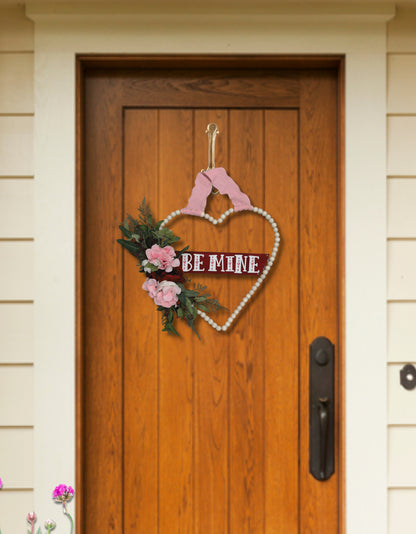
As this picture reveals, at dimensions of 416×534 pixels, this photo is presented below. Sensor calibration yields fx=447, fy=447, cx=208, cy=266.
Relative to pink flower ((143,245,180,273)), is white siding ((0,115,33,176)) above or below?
above

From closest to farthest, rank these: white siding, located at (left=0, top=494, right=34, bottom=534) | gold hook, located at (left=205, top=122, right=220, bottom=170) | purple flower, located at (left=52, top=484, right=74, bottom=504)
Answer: purple flower, located at (left=52, top=484, right=74, bottom=504)
white siding, located at (left=0, top=494, right=34, bottom=534)
gold hook, located at (left=205, top=122, right=220, bottom=170)

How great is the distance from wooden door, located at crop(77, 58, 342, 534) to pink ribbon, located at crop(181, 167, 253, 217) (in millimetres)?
28

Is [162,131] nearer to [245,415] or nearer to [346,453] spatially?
[245,415]

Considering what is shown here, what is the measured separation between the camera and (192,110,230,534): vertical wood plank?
4.63ft

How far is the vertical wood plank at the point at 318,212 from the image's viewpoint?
4.70ft

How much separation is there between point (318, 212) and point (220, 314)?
1.49 feet

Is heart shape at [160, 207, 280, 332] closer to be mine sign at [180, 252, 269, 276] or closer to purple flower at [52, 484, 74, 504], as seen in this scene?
be mine sign at [180, 252, 269, 276]

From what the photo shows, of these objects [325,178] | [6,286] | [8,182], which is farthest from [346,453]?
[8,182]

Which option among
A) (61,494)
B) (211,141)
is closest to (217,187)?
(211,141)

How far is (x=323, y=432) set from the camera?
138 cm

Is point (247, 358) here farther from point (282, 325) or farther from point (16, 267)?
point (16, 267)

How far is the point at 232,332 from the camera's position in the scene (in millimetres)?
1431

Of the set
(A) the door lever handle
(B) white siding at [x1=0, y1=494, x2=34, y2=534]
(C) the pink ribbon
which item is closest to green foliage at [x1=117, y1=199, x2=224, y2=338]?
(C) the pink ribbon

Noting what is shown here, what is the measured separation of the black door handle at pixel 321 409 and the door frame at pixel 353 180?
6cm
